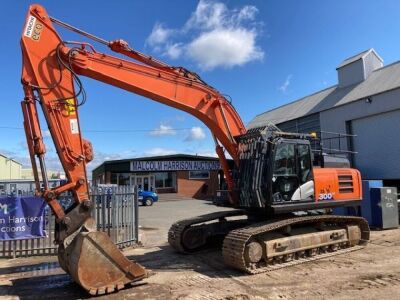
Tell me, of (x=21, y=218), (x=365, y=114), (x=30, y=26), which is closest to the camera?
(x=30, y=26)

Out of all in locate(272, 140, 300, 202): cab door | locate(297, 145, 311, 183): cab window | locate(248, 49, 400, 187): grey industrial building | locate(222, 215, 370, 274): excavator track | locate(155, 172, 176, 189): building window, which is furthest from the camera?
locate(155, 172, 176, 189): building window

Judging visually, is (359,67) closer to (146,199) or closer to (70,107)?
(146,199)

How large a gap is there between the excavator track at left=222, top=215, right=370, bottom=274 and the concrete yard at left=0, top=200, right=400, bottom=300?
8.8 inches

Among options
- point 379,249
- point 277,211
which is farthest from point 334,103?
point 277,211

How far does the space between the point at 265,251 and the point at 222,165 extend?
2.40 meters

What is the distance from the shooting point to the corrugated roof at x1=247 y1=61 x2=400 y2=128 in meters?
25.5

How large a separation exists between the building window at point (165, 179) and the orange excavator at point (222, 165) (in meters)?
32.5

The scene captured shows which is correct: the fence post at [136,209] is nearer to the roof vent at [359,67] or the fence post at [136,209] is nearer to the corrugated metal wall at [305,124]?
the corrugated metal wall at [305,124]

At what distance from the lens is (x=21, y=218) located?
11195 millimetres

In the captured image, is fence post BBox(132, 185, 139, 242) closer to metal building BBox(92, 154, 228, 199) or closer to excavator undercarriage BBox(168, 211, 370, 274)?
excavator undercarriage BBox(168, 211, 370, 274)

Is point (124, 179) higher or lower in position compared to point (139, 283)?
higher

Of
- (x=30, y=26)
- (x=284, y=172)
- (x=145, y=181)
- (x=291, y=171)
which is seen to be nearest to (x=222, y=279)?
(x=284, y=172)

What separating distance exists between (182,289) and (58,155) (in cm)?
333

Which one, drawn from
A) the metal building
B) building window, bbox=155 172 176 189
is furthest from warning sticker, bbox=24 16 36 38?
building window, bbox=155 172 176 189
